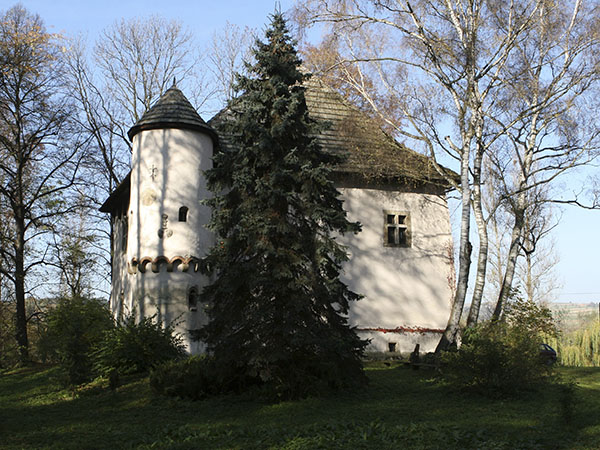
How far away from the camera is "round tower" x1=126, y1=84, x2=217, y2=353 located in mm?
17391

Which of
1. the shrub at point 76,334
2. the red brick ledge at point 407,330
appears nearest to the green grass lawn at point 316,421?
the shrub at point 76,334

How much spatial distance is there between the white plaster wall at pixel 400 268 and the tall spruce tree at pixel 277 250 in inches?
274

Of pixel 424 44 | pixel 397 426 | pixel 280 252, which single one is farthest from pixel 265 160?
pixel 424 44

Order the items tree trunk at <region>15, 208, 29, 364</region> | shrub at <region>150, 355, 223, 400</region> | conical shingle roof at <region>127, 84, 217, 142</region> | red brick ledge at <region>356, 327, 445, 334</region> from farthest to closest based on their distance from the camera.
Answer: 1. tree trunk at <region>15, 208, 29, 364</region>
2. red brick ledge at <region>356, 327, 445, 334</region>
3. conical shingle roof at <region>127, 84, 217, 142</region>
4. shrub at <region>150, 355, 223, 400</region>

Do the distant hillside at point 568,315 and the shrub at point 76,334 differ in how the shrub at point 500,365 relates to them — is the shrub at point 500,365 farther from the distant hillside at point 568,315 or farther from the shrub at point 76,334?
the shrub at point 76,334

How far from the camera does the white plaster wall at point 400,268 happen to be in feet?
64.8

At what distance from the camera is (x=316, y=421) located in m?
10.1

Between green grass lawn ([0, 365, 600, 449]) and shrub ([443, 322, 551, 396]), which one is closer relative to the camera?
green grass lawn ([0, 365, 600, 449])

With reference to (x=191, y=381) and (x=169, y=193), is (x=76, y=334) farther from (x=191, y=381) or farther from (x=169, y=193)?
(x=169, y=193)

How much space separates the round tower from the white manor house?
0.03 meters

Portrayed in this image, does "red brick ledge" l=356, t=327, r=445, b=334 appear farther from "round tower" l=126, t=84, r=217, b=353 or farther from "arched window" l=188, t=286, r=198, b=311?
"round tower" l=126, t=84, r=217, b=353

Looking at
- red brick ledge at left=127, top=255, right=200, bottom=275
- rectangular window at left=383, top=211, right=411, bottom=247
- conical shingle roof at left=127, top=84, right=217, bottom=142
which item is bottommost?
red brick ledge at left=127, top=255, right=200, bottom=275

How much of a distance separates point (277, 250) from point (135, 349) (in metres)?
5.73

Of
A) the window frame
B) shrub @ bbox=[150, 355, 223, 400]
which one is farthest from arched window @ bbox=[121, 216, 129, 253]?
the window frame
